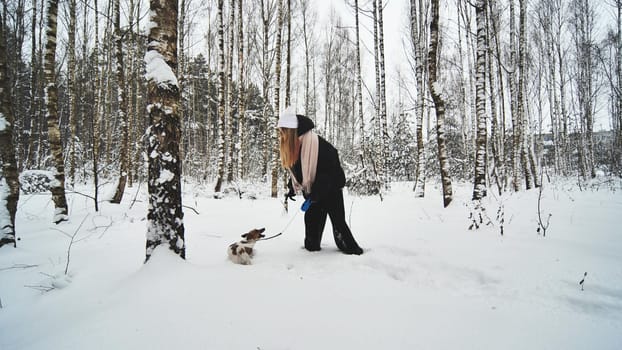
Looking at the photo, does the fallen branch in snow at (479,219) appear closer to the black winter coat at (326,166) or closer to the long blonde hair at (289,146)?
the black winter coat at (326,166)

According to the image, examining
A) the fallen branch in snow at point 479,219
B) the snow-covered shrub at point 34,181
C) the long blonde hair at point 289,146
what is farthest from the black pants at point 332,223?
the snow-covered shrub at point 34,181

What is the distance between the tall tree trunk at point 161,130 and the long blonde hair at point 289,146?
1123 millimetres

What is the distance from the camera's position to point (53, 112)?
15.6 ft

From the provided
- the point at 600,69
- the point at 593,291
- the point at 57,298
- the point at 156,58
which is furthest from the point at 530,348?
the point at 600,69

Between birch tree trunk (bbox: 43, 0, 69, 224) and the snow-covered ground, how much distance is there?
1.74 m

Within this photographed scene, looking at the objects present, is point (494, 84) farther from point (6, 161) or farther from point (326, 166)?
point (6, 161)

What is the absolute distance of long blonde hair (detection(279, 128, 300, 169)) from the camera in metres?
2.90

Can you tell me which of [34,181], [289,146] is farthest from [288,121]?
[34,181]

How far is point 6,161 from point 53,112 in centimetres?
188

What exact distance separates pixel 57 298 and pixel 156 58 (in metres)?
2.20

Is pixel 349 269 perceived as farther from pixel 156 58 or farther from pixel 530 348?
pixel 156 58

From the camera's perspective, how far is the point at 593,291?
1.88 meters

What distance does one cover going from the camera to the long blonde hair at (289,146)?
290cm

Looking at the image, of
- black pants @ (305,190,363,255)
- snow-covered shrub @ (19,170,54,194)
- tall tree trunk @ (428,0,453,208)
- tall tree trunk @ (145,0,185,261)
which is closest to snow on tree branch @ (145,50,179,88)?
tall tree trunk @ (145,0,185,261)
